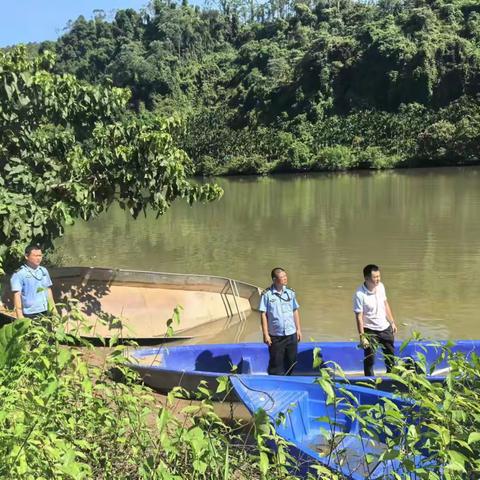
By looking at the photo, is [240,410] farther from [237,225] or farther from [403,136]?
[403,136]

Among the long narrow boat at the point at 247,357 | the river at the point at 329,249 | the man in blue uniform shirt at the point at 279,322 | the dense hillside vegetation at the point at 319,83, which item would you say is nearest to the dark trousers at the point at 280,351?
the man in blue uniform shirt at the point at 279,322

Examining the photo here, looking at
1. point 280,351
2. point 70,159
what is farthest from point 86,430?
point 70,159

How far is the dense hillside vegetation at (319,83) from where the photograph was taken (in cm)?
6178

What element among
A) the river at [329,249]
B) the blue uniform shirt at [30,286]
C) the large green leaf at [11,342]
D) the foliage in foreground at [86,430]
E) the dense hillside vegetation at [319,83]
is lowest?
the river at [329,249]

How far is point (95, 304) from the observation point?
29.8 feet

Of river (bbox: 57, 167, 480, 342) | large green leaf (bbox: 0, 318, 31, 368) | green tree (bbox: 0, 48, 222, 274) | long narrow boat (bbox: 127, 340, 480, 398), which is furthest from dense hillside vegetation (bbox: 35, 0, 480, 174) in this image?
large green leaf (bbox: 0, 318, 31, 368)

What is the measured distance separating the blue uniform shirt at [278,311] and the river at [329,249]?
2905 mm

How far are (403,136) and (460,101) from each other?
801cm

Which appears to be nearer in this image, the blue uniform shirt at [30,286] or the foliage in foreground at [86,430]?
the foliage in foreground at [86,430]

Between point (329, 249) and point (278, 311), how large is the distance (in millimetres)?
11014

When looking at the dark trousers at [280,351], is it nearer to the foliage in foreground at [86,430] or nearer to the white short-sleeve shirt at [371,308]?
the white short-sleeve shirt at [371,308]

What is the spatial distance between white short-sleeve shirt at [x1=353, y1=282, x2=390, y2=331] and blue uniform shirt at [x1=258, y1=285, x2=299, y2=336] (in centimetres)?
70

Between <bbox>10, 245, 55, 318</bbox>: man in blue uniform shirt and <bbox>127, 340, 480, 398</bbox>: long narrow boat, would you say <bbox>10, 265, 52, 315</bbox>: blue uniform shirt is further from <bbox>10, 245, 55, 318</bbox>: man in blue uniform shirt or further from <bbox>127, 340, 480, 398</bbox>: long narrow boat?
<bbox>127, 340, 480, 398</bbox>: long narrow boat

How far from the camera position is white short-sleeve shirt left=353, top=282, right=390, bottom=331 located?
5910 millimetres
